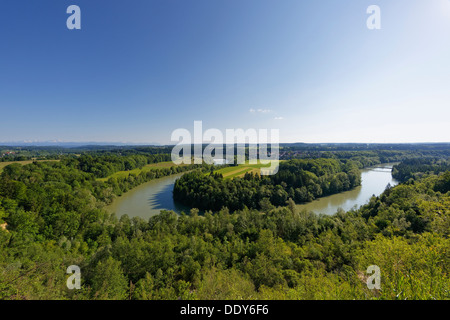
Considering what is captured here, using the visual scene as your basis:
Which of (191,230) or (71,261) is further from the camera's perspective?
(191,230)

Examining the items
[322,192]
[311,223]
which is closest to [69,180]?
[311,223]

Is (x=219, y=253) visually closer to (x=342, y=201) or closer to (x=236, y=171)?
(x=342, y=201)

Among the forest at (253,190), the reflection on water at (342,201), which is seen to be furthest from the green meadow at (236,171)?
the reflection on water at (342,201)

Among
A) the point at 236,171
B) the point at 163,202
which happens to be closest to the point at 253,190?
the point at 236,171

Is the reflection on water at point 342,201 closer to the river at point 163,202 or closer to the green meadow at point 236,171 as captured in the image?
the river at point 163,202
